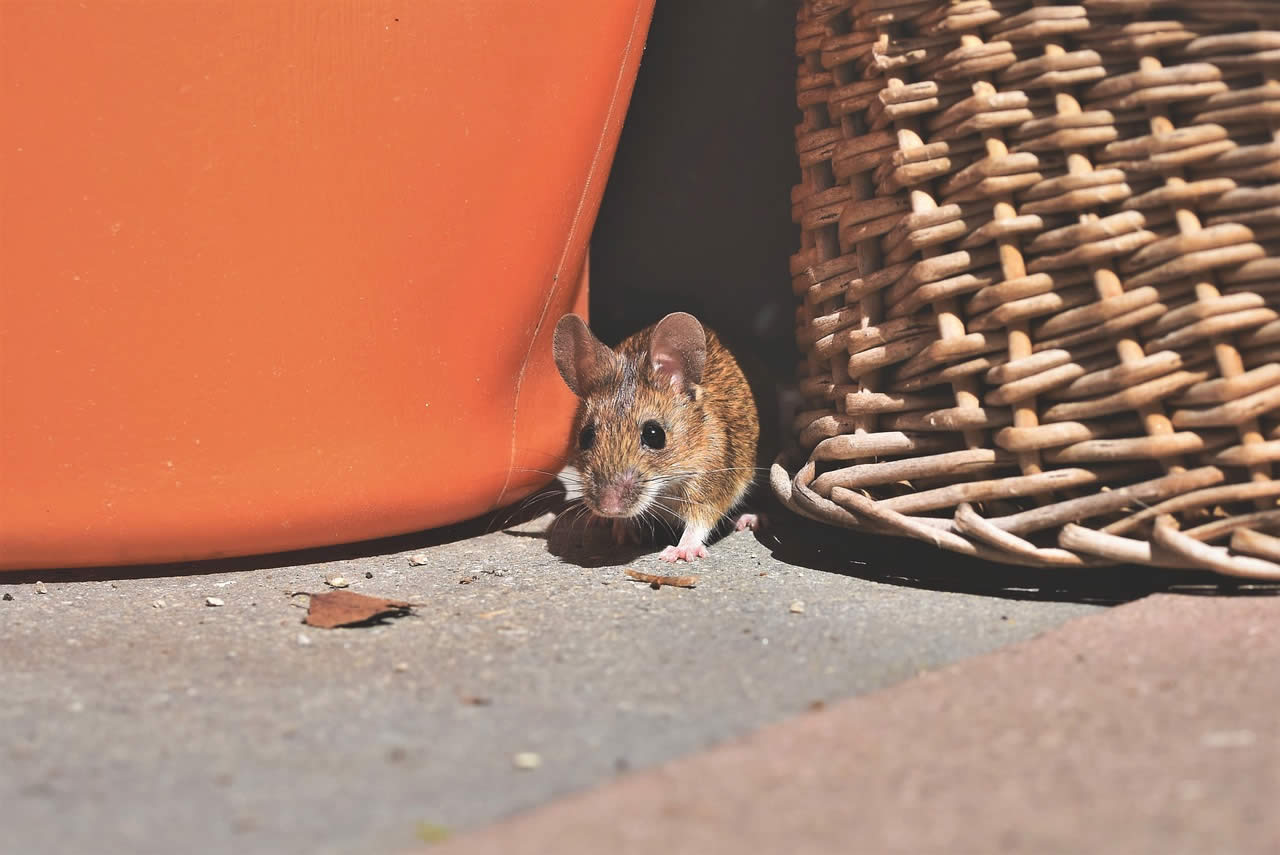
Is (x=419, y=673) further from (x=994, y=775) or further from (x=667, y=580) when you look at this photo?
(x=994, y=775)

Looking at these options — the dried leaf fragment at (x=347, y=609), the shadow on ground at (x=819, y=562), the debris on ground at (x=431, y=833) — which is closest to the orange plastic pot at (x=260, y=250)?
the shadow on ground at (x=819, y=562)

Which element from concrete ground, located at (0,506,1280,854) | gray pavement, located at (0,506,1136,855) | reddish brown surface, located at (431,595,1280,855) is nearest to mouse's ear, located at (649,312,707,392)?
gray pavement, located at (0,506,1136,855)

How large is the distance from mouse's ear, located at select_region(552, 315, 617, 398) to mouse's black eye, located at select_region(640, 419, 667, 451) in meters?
0.21

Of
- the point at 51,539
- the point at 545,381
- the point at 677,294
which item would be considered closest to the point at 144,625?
the point at 51,539

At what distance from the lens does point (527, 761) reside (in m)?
1.62

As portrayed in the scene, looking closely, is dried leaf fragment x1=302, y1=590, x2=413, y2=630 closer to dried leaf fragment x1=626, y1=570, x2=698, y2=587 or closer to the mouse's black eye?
dried leaf fragment x1=626, y1=570, x2=698, y2=587

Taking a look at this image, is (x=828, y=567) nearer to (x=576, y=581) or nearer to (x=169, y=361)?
(x=576, y=581)

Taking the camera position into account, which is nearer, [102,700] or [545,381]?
[102,700]

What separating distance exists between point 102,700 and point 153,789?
45 centimetres

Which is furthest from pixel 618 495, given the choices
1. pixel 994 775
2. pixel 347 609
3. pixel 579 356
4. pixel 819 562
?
pixel 994 775

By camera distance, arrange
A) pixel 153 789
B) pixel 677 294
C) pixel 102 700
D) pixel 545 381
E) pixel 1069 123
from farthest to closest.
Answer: pixel 677 294
pixel 545 381
pixel 1069 123
pixel 102 700
pixel 153 789

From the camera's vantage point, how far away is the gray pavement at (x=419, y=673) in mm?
1511

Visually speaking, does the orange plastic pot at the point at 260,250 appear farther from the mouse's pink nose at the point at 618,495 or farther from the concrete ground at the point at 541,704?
the mouse's pink nose at the point at 618,495

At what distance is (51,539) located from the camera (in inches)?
104
